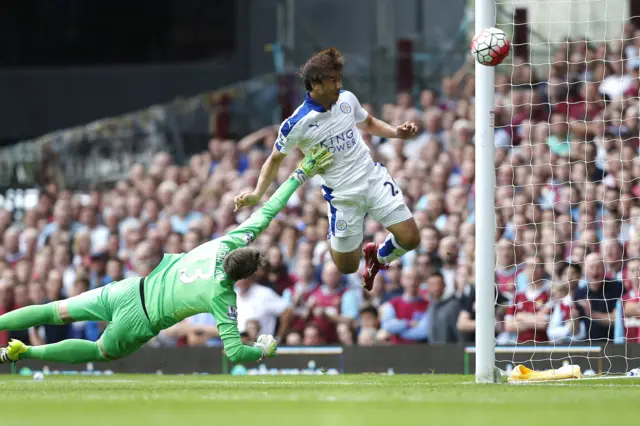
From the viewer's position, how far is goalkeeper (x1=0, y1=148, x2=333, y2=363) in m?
9.48

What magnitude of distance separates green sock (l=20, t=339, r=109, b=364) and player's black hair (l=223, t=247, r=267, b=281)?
4.81 ft

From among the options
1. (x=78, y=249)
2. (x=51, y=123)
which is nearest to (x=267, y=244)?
(x=78, y=249)

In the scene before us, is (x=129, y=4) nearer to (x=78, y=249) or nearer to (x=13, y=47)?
(x=13, y=47)

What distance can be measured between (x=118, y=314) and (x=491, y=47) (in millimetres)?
3851

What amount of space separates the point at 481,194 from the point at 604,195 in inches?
158

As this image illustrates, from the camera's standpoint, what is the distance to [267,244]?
52.0 ft

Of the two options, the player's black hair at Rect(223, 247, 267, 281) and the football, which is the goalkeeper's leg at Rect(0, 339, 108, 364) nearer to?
the player's black hair at Rect(223, 247, 267, 281)

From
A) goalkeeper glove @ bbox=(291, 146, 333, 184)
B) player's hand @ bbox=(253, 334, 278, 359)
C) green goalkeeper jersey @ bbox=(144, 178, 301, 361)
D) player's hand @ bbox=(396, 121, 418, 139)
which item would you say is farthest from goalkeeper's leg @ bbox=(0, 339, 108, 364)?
player's hand @ bbox=(396, 121, 418, 139)

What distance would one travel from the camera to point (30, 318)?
982cm

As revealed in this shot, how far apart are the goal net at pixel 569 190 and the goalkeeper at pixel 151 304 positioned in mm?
4294

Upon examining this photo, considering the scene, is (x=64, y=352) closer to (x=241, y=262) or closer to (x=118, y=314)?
(x=118, y=314)

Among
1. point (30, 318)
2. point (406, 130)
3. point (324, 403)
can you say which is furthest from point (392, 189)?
point (324, 403)

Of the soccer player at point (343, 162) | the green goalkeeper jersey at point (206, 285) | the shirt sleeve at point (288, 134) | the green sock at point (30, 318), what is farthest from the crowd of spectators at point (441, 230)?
the green sock at point (30, 318)

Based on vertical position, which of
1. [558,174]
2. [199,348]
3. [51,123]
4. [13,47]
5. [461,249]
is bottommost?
[199,348]
